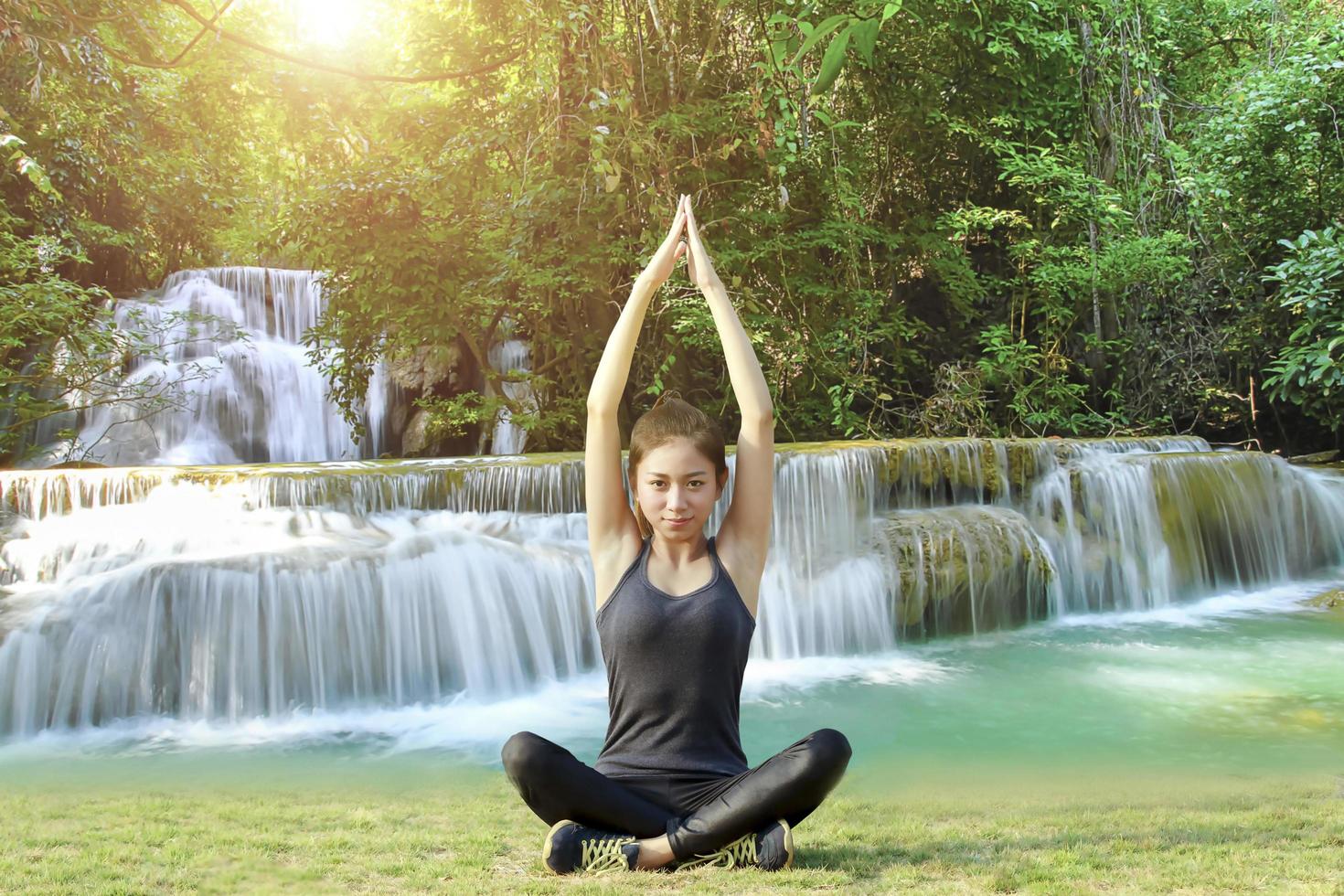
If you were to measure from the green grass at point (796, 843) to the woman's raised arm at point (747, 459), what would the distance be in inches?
30.8

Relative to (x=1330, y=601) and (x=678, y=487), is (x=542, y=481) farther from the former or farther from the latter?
(x=1330, y=601)

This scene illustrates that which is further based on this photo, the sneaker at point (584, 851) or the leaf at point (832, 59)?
the sneaker at point (584, 851)

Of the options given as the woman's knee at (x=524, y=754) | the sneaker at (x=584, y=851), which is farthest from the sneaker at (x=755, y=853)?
the woman's knee at (x=524, y=754)

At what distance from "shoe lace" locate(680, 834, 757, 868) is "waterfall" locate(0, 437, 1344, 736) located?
4.46m

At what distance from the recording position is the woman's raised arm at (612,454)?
9.40 feet

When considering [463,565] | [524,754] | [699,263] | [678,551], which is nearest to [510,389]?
[463,565]

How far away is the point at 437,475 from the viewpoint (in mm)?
8164

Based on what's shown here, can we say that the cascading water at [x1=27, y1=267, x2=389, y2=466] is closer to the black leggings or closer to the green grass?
the green grass

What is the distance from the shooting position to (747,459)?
2.89 meters

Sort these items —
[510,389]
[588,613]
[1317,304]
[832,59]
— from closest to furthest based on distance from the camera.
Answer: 1. [832,59]
2. [588,613]
3. [1317,304]
4. [510,389]

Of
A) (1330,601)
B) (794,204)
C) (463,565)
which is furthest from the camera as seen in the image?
(794,204)

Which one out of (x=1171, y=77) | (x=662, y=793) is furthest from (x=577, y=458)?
(x=1171, y=77)

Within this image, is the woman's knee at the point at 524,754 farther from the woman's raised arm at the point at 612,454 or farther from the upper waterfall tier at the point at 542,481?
the upper waterfall tier at the point at 542,481

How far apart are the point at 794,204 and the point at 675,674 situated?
1025 centimetres
